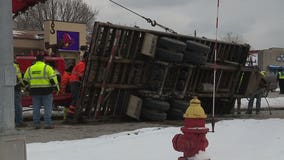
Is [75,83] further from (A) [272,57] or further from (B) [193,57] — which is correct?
(A) [272,57]

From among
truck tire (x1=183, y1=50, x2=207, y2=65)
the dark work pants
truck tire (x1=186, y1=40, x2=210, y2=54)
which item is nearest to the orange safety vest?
the dark work pants

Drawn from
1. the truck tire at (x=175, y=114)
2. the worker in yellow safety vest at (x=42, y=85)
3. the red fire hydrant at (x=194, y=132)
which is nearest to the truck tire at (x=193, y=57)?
the truck tire at (x=175, y=114)

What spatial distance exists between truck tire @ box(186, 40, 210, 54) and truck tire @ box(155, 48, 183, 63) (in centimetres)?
55

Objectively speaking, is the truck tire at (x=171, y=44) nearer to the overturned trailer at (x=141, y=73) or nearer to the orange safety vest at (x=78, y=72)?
the overturned trailer at (x=141, y=73)

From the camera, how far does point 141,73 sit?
1316cm

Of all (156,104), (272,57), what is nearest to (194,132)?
(156,104)

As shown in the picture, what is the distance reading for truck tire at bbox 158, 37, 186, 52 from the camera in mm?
12859

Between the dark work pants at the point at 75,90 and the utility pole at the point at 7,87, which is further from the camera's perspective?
the dark work pants at the point at 75,90

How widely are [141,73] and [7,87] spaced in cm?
813

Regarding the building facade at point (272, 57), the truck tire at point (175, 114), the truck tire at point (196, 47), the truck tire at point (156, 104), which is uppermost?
the truck tire at point (196, 47)

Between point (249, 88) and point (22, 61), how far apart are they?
667 centimetres

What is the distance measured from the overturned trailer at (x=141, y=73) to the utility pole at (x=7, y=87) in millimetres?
6989

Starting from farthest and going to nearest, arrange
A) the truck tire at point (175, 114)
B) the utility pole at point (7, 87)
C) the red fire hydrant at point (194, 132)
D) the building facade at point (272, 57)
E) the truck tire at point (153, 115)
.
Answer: the building facade at point (272, 57) → the truck tire at point (175, 114) → the truck tire at point (153, 115) → the red fire hydrant at point (194, 132) → the utility pole at point (7, 87)

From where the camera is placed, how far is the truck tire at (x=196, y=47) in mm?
13312
